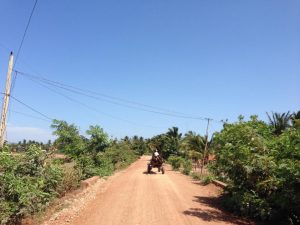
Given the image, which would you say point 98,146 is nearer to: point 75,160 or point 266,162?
point 75,160

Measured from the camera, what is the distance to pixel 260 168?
11.4m

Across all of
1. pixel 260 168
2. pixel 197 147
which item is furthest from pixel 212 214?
pixel 197 147

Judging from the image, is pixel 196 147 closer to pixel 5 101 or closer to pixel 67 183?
pixel 67 183

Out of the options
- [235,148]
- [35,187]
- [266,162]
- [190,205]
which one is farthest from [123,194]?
[266,162]

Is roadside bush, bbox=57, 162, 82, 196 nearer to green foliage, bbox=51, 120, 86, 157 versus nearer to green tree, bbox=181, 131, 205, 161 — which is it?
green foliage, bbox=51, 120, 86, 157

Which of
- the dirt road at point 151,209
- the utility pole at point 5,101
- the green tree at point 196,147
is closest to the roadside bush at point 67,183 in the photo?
the dirt road at point 151,209

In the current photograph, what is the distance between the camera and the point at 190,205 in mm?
12508

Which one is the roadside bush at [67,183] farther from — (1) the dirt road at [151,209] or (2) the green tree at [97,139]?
(2) the green tree at [97,139]

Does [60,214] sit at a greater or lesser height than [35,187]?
lesser

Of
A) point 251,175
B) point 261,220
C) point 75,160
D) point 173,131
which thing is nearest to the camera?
point 261,220

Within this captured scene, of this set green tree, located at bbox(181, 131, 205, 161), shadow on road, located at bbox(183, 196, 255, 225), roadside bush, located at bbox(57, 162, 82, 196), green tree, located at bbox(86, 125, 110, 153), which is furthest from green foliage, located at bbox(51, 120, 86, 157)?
green tree, located at bbox(181, 131, 205, 161)

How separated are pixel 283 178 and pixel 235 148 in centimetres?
251

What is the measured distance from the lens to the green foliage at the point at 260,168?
988 cm

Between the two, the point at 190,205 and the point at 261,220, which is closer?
the point at 261,220
